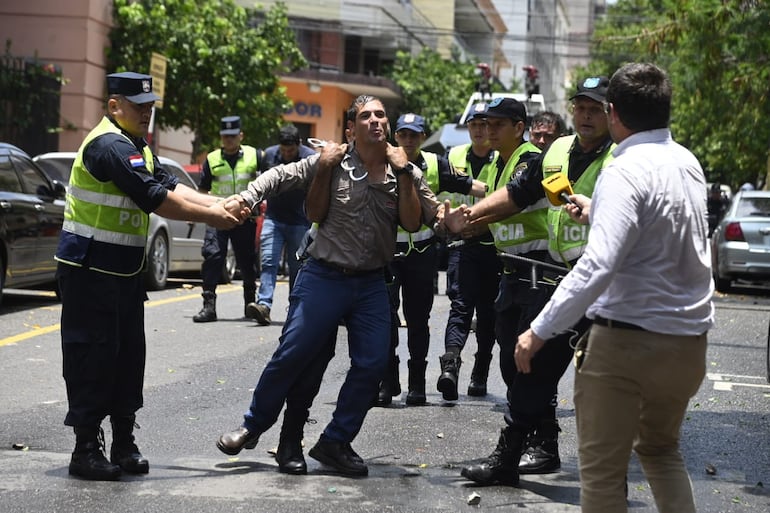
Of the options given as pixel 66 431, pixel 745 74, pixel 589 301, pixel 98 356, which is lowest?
pixel 66 431

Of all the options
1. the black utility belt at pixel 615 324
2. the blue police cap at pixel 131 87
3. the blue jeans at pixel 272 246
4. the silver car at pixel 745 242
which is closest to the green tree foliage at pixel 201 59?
A: the silver car at pixel 745 242

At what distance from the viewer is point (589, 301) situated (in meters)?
4.49

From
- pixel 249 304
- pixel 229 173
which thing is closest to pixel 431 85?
pixel 229 173

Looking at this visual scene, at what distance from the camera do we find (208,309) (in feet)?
44.3

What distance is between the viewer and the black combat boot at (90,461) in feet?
20.8

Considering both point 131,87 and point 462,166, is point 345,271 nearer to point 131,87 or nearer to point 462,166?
point 131,87

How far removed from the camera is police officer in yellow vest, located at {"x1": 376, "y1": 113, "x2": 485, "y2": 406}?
883 centimetres

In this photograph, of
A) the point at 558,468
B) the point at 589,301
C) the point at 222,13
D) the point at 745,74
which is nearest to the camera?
the point at 589,301

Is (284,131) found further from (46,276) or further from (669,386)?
(669,386)

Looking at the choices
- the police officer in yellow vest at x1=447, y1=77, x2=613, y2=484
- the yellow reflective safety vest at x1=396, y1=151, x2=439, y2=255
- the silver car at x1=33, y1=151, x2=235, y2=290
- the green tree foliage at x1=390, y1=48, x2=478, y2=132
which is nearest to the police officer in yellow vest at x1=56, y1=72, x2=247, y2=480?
the police officer in yellow vest at x1=447, y1=77, x2=613, y2=484

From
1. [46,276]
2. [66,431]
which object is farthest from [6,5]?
[66,431]

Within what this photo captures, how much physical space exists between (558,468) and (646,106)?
278 cm

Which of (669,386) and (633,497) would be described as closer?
(669,386)

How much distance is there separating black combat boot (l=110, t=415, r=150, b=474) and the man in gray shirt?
0.40 m
